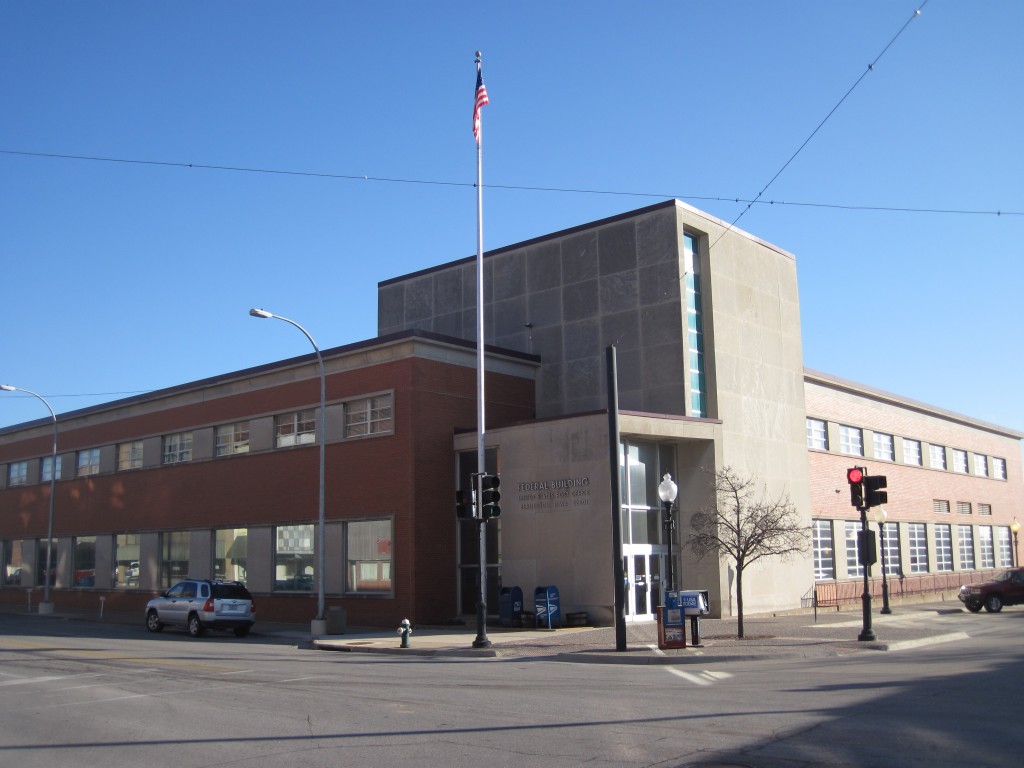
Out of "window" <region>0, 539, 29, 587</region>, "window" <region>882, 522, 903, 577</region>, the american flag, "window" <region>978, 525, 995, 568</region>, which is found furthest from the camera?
"window" <region>978, 525, 995, 568</region>

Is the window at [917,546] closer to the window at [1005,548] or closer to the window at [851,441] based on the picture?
the window at [851,441]

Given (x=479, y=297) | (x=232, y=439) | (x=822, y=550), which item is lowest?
(x=822, y=550)

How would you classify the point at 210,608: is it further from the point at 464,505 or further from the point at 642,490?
the point at 642,490

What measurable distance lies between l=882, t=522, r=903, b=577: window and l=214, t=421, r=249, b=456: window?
29.7m

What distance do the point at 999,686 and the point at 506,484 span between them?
18869 mm

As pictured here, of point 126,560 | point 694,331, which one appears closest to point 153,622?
point 126,560

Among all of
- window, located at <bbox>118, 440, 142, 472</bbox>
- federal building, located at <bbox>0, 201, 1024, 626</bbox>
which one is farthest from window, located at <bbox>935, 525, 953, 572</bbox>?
window, located at <bbox>118, 440, 142, 472</bbox>

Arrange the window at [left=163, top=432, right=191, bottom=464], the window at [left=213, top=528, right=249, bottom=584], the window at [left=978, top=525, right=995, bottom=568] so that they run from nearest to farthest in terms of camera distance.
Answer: the window at [left=213, top=528, right=249, bottom=584] < the window at [left=163, top=432, right=191, bottom=464] < the window at [left=978, top=525, right=995, bottom=568]

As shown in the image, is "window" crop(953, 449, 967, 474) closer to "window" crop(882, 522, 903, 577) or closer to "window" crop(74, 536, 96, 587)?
"window" crop(882, 522, 903, 577)

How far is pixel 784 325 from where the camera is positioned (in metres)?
38.2

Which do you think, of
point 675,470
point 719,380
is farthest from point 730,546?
point 719,380

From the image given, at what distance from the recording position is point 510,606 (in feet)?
95.0

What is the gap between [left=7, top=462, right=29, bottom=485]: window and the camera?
171 feet

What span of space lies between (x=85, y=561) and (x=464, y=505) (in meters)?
30.6
